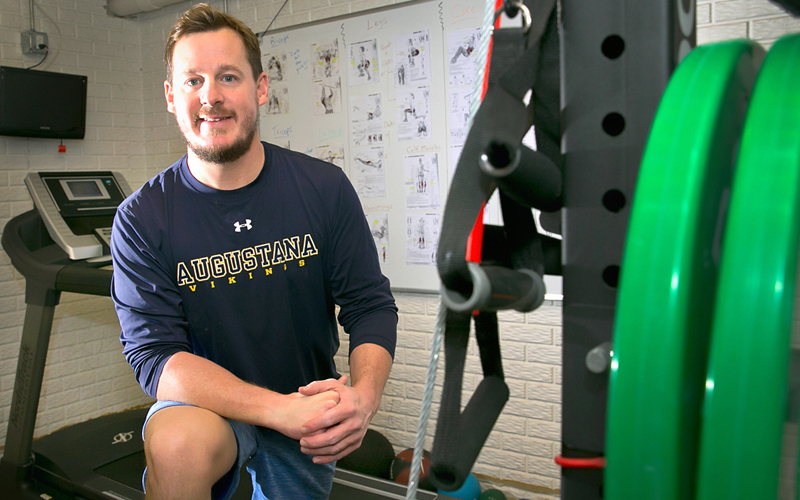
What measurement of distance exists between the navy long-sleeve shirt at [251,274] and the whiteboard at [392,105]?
3.90 ft

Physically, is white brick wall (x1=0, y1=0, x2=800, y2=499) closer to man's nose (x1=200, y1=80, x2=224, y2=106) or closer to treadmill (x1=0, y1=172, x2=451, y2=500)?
treadmill (x1=0, y1=172, x2=451, y2=500)

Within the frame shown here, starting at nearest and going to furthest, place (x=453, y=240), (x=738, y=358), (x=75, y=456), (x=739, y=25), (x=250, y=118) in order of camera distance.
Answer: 1. (x=738, y=358)
2. (x=453, y=240)
3. (x=250, y=118)
4. (x=739, y=25)
5. (x=75, y=456)

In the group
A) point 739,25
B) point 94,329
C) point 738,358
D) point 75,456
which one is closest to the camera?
point 738,358

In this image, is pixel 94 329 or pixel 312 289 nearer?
pixel 312 289

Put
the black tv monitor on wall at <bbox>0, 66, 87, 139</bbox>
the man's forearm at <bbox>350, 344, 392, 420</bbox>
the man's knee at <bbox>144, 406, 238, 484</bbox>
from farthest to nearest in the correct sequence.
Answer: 1. the black tv monitor on wall at <bbox>0, 66, 87, 139</bbox>
2. the man's forearm at <bbox>350, 344, 392, 420</bbox>
3. the man's knee at <bbox>144, 406, 238, 484</bbox>

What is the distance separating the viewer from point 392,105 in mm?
2844

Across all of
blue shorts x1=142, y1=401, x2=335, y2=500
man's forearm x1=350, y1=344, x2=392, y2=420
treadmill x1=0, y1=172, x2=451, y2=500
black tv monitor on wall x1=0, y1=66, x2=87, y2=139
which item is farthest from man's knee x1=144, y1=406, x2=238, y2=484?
black tv monitor on wall x1=0, y1=66, x2=87, y2=139

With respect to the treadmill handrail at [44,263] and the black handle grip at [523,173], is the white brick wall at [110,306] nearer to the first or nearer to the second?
the treadmill handrail at [44,263]

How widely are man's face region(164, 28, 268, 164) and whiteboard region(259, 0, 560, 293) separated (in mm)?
1314

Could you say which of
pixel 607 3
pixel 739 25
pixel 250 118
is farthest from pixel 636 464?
pixel 739 25

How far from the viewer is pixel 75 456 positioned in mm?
2625

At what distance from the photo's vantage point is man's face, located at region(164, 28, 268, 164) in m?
1.50

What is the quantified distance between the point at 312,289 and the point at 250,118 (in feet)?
1.64

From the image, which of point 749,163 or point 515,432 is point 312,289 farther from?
point 515,432
